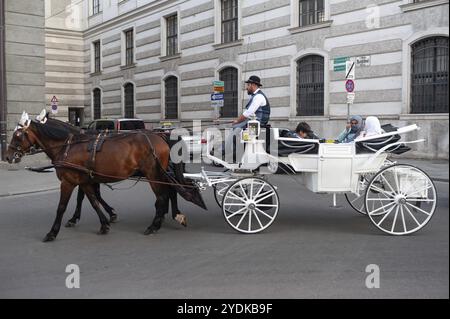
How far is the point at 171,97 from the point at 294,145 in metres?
23.7

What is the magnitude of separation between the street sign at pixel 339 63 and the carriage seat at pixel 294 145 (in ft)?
39.3

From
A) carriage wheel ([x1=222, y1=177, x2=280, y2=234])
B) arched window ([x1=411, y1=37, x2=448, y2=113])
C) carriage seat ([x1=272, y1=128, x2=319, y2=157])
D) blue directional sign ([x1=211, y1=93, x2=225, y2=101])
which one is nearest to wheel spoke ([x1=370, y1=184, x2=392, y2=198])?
carriage seat ([x1=272, y1=128, x2=319, y2=157])

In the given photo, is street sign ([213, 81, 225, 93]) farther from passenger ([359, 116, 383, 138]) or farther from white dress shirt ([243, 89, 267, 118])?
white dress shirt ([243, 89, 267, 118])

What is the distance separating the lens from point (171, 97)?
30.4m

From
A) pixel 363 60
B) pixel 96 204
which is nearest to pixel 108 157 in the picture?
pixel 96 204

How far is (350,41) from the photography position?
19.6m

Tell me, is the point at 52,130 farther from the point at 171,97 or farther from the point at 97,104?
the point at 97,104

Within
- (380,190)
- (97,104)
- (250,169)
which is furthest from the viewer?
(97,104)

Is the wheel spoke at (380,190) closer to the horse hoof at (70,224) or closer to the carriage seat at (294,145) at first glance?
the carriage seat at (294,145)

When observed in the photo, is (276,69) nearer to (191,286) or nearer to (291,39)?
(291,39)

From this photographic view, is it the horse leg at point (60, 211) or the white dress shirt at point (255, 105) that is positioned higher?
the white dress shirt at point (255, 105)

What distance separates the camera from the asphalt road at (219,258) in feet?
16.1

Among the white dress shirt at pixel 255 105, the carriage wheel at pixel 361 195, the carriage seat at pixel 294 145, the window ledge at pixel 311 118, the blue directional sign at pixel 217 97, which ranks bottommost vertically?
the carriage wheel at pixel 361 195

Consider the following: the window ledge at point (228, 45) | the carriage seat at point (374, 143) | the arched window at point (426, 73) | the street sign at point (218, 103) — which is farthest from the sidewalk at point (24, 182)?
the window ledge at point (228, 45)
